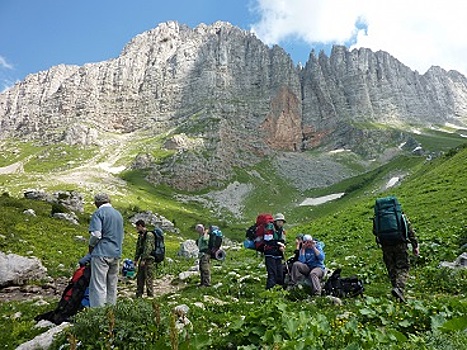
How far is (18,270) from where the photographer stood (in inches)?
693

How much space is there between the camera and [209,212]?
12225 centimetres

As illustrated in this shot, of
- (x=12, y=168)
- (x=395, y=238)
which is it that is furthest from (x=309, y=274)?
(x=12, y=168)

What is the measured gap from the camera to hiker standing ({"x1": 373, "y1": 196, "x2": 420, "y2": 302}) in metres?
12.1

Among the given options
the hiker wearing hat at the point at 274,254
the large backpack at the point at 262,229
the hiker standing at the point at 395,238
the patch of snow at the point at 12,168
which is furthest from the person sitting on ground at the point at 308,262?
the patch of snow at the point at 12,168

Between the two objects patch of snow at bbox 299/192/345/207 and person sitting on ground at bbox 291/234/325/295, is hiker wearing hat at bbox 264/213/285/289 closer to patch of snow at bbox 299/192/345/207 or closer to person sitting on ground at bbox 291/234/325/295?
person sitting on ground at bbox 291/234/325/295

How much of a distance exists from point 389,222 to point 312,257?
3308mm

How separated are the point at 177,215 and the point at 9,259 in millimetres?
80673

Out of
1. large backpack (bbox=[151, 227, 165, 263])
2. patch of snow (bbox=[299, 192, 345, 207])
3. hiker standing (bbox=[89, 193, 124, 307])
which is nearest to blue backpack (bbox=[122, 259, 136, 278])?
large backpack (bbox=[151, 227, 165, 263])

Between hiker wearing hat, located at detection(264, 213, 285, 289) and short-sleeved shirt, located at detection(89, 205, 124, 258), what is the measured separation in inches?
240

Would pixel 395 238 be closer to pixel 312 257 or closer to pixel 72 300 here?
pixel 312 257

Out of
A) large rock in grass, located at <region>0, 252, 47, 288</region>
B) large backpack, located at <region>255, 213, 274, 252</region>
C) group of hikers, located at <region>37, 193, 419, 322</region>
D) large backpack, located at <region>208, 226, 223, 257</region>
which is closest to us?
group of hikers, located at <region>37, 193, 419, 322</region>

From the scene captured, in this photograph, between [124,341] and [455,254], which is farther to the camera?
[455,254]

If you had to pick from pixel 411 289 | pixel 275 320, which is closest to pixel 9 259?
pixel 275 320

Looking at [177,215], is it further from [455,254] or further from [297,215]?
[455,254]
